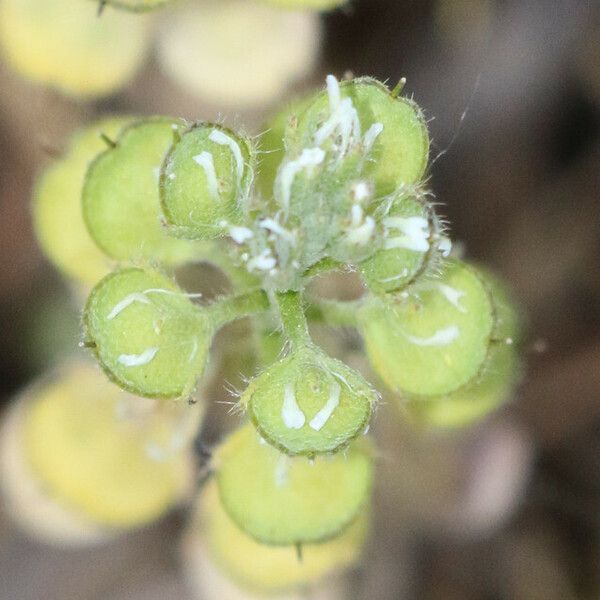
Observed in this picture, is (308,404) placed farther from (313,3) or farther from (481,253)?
(481,253)

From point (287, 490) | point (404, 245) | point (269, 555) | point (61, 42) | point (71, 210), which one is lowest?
point (269, 555)

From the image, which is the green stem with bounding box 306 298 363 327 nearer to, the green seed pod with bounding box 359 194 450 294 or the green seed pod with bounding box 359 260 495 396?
the green seed pod with bounding box 359 260 495 396

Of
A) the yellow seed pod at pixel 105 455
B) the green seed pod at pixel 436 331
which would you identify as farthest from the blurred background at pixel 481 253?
the green seed pod at pixel 436 331

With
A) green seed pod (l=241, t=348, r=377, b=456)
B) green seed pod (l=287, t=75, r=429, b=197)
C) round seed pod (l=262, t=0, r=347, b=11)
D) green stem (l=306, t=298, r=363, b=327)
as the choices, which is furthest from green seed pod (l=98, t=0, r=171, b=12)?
green seed pod (l=241, t=348, r=377, b=456)

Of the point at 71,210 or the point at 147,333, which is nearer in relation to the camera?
the point at 147,333

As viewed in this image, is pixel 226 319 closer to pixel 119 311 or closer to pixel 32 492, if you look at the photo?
pixel 119 311

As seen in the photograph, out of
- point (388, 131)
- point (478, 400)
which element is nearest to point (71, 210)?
point (388, 131)

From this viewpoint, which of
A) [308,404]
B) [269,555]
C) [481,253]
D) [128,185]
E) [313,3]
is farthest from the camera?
[481,253]
